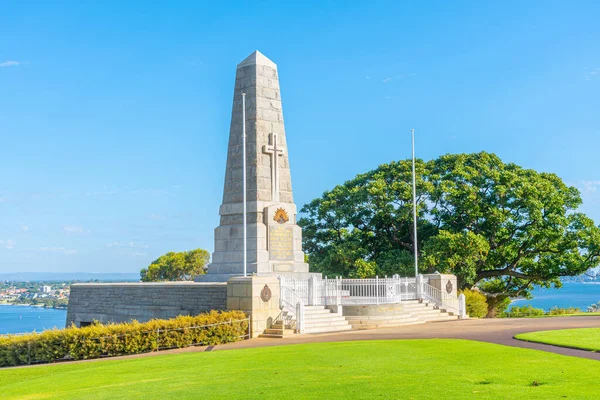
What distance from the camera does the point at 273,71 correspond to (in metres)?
26.6

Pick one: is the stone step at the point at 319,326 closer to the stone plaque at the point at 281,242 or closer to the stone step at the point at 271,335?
the stone step at the point at 271,335

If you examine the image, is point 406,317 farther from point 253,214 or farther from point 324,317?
point 253,214

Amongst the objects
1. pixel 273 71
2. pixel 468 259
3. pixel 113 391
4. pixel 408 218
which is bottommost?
pixel 113 391

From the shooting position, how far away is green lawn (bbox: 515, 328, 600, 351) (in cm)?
1359

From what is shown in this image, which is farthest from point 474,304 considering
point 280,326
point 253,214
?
point 280,326

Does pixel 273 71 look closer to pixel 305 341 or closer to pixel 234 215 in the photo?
pixel 234 215

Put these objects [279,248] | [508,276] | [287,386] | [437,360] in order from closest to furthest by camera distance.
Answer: [287,386] → [437,360] → [279,248] → [508,276]

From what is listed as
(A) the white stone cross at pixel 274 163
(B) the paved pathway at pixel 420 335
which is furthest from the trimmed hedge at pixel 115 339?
(A) the white stone cross at pixel 274 163

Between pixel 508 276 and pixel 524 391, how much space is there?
29.2 m

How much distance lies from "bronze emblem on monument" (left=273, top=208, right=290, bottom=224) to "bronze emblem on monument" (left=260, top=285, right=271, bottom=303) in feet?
17.5

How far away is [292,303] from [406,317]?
4334 mm

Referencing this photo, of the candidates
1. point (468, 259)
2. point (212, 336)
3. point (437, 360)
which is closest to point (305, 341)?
point (212, 336)

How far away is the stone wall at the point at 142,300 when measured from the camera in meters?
22.3

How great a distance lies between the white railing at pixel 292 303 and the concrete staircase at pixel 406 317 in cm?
203
